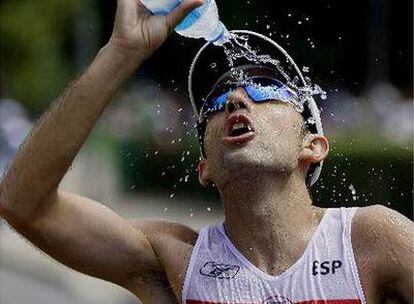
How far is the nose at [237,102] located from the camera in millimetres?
5102

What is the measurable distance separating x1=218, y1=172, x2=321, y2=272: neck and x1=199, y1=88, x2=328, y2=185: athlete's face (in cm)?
6

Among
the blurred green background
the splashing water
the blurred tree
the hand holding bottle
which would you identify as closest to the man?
the hand holding bottle

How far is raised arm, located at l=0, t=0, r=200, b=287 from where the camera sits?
459 cm

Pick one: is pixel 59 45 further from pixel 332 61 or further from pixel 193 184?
pixel 193 184

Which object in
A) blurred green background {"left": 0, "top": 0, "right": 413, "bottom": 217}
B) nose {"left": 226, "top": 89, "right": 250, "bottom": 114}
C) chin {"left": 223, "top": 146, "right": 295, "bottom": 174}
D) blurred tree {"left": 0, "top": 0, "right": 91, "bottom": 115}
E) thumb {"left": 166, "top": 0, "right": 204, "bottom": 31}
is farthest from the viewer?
blurred tree {"left": 0, "top": 0, "right": 91, "bottom": 115}

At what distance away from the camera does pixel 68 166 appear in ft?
15.6

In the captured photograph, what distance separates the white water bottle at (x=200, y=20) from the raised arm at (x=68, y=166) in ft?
0.22

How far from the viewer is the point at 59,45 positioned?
2958 cm

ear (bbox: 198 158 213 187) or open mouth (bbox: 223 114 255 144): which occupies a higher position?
open mouth (bbox: 223 114 255 144)

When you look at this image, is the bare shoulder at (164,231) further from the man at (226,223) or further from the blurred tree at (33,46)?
the blurred tree at (33,46)

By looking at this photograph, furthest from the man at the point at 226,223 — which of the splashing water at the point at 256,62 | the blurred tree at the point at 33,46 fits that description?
the blurred tree at the point at 33,46

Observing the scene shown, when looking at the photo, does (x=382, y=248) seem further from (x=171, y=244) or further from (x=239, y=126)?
(x=171, y=244)

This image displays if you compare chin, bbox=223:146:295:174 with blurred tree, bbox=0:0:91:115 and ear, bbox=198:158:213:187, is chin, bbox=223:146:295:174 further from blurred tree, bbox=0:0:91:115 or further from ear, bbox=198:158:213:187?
blurred tree, bbox=0:0:91:115

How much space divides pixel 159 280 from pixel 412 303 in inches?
41.2
